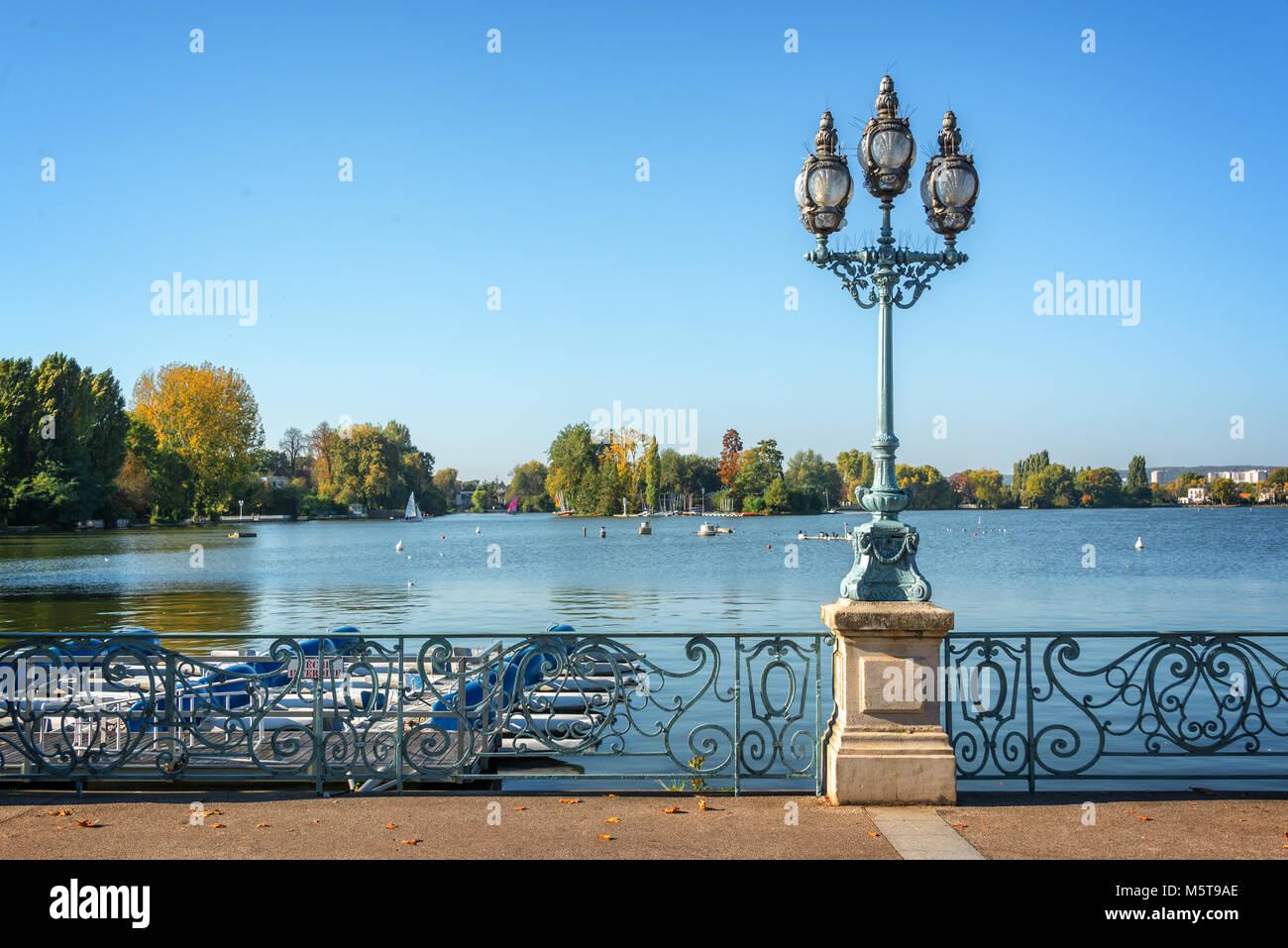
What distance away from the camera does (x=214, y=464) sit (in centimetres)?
9900

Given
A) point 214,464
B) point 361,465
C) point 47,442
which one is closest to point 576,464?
point 361,465

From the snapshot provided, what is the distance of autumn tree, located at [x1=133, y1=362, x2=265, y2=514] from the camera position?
97500 millimetres

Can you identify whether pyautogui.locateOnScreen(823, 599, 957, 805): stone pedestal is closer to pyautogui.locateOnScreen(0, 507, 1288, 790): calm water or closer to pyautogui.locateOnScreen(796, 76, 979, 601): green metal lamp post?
pyautogui.locateOnScreen(796, 76, 979, 601): green metal lamp post

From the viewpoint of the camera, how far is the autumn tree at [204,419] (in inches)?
3839

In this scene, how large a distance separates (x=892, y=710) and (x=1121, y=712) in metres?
13.0

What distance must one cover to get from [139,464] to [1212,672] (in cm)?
9919

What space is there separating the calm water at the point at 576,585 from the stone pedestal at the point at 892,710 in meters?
19.7

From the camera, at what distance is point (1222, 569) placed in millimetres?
56312

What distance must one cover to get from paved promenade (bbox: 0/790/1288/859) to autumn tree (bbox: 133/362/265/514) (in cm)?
9881

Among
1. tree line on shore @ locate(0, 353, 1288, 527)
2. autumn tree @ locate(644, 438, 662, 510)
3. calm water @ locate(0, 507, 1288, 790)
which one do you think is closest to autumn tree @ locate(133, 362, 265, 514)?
tree line on shore @ locate(0, 353, 1288, 527)

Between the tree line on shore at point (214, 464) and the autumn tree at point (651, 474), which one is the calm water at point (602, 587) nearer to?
the tree line on shore at point (214, 464)

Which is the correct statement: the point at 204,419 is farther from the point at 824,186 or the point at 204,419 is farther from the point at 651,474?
the point at 824,186

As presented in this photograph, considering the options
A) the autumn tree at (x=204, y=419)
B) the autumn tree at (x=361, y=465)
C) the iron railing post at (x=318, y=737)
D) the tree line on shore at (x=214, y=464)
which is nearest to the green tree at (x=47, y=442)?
the tree line on shore at (x=214, y=464)
